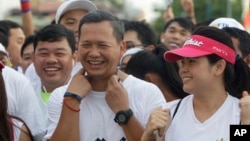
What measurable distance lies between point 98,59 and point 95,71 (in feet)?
0.29

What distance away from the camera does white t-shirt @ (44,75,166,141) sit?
4.99 meters

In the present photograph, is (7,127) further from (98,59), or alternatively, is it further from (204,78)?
(204,78)

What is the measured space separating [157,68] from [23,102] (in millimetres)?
1185

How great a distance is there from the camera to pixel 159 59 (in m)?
6.34

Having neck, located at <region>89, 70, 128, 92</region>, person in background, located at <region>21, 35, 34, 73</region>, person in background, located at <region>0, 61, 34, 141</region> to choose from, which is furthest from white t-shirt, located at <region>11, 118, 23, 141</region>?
person in background, located at <region>21, 35, 34, 73</region>

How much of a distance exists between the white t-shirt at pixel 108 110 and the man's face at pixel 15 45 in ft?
12.8

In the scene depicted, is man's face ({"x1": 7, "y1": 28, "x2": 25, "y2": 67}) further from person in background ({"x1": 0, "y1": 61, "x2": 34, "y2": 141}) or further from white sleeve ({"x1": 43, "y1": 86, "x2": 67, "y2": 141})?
white sleeve ({"x1": 43, "y1": 86, "x2": 67, "y2": 141})

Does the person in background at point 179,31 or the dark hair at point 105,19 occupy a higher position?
the dark hair at point 105,19

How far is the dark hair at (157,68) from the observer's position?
609 centimetres

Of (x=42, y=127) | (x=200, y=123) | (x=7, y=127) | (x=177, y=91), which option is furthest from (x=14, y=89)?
(x=200, y=123)

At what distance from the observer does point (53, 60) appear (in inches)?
260

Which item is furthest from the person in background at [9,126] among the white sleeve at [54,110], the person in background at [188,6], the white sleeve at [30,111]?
the person in background at [188,6]

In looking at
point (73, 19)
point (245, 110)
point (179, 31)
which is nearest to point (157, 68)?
point (73, 19)

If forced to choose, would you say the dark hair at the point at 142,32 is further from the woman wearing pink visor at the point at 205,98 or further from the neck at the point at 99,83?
the woman wearing pink visor at the point at 205,98
